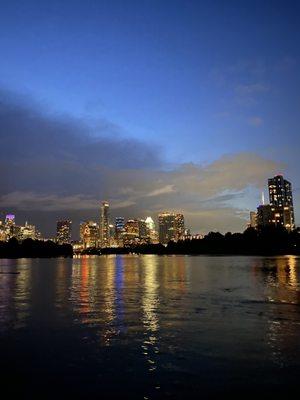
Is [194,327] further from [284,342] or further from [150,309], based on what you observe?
[150,309]

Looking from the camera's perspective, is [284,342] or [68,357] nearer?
[68,357]

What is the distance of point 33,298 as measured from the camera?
45250mm

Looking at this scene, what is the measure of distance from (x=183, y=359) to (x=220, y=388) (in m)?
4.10

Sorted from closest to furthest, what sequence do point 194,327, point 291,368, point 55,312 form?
1. point 291,368
2. point 194,327
3. point 55,312

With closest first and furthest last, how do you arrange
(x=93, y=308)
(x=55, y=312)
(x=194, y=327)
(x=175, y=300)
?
(x=194, y=327) < (x=55, y=312) < (x=93, y=308) < (x=175, y=300)

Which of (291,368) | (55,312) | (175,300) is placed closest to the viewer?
(291,368)

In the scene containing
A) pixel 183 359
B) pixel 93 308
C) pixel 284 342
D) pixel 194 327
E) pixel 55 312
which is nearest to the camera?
pixel 183 359

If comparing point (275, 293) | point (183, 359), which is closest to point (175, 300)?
point (275, 293)

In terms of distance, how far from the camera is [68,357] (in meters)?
19.6

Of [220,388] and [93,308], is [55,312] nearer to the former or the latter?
[93,308]

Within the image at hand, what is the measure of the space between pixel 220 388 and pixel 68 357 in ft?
26.4

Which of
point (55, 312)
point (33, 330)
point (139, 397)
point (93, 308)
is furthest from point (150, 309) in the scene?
point (139, 397)

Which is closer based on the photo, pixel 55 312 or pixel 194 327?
pixel 194 327

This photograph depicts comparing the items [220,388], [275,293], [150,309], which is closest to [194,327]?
[150,309]
